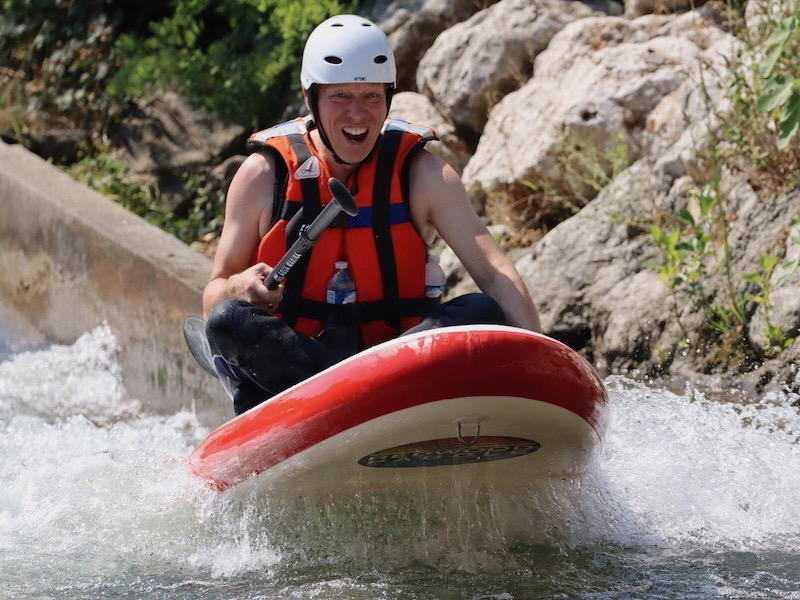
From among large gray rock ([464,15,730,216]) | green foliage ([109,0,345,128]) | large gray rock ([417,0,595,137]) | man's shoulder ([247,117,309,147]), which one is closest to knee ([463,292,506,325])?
man's shoulder ([247,117,309,147])

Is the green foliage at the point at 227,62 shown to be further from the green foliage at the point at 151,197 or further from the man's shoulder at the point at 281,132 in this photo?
the man's shoulder at the point at 281,132

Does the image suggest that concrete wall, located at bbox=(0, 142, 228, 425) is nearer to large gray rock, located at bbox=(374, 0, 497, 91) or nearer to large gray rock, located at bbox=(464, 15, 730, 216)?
large gray rock, located at bbox=(464, 15, 730, 216)

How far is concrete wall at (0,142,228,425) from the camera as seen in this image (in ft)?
18.1

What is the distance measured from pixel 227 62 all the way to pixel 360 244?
16.0 feet

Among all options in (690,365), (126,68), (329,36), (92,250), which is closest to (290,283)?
(329,36)

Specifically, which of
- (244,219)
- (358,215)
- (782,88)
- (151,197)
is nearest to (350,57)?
(358,215)

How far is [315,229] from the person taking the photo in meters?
3.18

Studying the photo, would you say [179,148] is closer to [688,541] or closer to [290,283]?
[290,283]

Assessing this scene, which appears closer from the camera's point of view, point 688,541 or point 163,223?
point 688,541

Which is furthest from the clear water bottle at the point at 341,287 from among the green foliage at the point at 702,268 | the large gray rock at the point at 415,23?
the large gray rock at the point at 415,23

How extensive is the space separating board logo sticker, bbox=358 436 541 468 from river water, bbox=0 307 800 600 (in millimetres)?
144

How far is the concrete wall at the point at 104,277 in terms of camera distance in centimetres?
553

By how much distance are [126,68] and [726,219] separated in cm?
477

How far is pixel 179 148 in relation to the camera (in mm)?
8375
